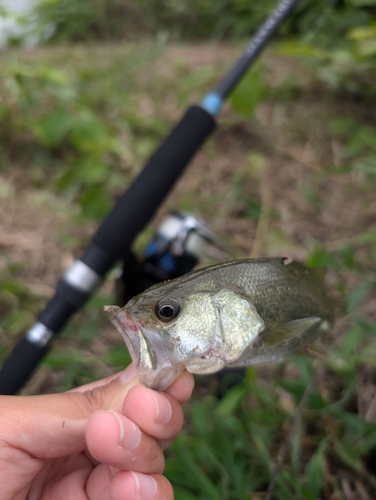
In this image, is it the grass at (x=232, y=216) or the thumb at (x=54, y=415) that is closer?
the thumb at (x=54, y=415)

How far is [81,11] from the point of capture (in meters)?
5.07

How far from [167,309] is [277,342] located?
25 centimetres

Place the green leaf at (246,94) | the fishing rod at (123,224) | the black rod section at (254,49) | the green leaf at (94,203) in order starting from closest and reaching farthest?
the fishing rod at (123,224) < the black rod section at (254,49) < the green leaf at (94,203) < the green leaf at (246,94)

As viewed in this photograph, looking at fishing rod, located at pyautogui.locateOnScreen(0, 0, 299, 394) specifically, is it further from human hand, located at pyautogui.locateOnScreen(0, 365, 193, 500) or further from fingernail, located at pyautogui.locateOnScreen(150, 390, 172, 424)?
fingernail, located at pyautogui.locateOnScreen(150, 390, 172, 424)

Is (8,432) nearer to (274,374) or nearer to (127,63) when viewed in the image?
(274,374)

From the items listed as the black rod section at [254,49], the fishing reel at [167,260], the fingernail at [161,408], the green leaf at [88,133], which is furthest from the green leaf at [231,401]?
the green leaf at [88,133]

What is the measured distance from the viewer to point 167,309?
0.83m

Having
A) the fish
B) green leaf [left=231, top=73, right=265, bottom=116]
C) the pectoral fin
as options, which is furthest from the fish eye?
green leaf [left=231, top=73, right=265, bottom=116]

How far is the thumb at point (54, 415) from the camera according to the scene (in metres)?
0.93

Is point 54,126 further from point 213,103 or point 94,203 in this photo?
point 213,103

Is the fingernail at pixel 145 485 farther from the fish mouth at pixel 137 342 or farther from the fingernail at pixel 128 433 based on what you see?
the fish mouth at pixel 137 342

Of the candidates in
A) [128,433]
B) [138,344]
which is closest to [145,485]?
[128,433]

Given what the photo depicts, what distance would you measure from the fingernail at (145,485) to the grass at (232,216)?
16.5 inches

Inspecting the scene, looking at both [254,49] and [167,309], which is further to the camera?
[254,49]
